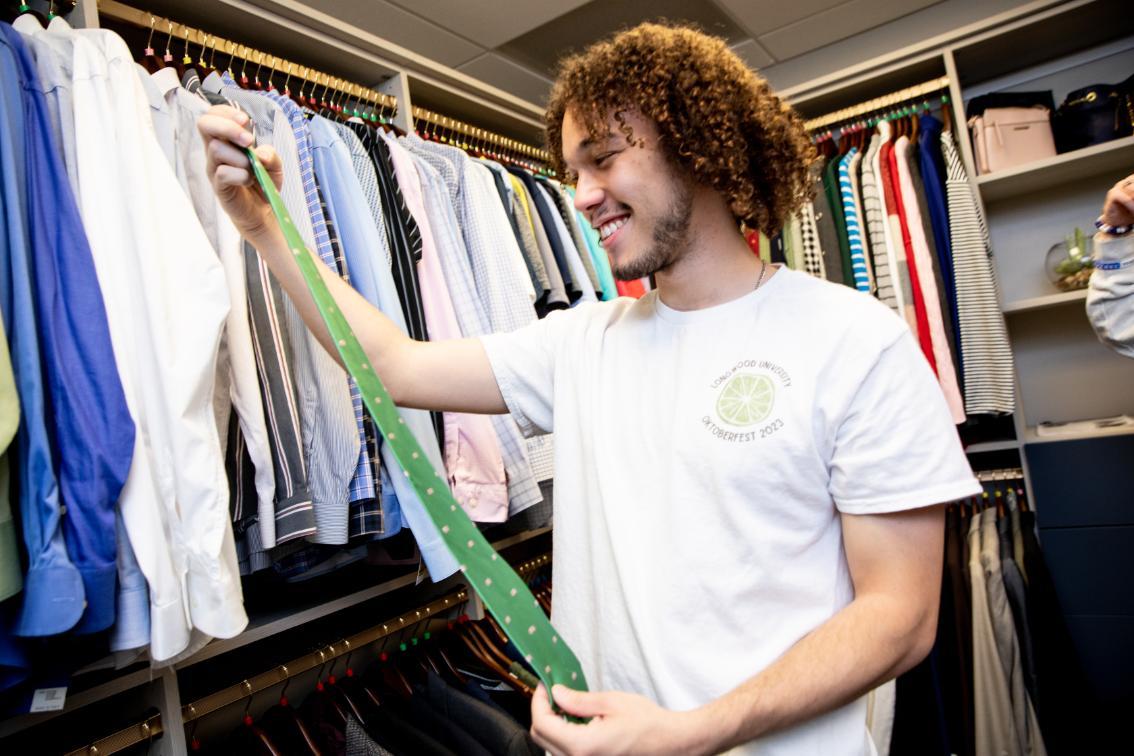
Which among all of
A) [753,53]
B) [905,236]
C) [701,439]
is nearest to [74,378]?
[701,439]

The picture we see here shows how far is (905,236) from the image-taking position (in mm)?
2277

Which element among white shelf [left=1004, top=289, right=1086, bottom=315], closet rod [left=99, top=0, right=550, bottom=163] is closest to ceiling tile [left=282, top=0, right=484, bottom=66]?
closet rod [left=99, top=0, right=550, bottom=163]

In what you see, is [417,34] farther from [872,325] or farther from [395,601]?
[872,325]

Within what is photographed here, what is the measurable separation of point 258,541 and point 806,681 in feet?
2.89

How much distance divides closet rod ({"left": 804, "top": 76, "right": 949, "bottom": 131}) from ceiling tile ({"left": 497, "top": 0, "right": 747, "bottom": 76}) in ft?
2.12

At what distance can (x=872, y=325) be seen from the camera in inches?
32.7

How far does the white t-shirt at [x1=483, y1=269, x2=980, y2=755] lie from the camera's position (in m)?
0.79

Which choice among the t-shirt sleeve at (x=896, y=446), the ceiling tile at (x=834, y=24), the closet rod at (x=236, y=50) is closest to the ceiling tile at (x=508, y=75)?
the ceiling tile at (x=834, y=24)

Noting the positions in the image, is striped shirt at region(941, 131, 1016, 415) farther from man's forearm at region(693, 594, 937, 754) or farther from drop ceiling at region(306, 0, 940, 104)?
man's forearm at region(693, 594, 937, 754)

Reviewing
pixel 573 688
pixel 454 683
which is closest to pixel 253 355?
pixel 573 688

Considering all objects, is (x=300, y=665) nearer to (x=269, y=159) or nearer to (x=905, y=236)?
(x=269, y=159)

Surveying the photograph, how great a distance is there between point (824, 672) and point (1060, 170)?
234 cm

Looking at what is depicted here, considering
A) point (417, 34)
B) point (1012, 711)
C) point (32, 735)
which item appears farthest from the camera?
point (417, 34)

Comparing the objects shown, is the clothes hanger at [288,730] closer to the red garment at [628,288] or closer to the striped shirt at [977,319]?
the red garment at [628,288]
